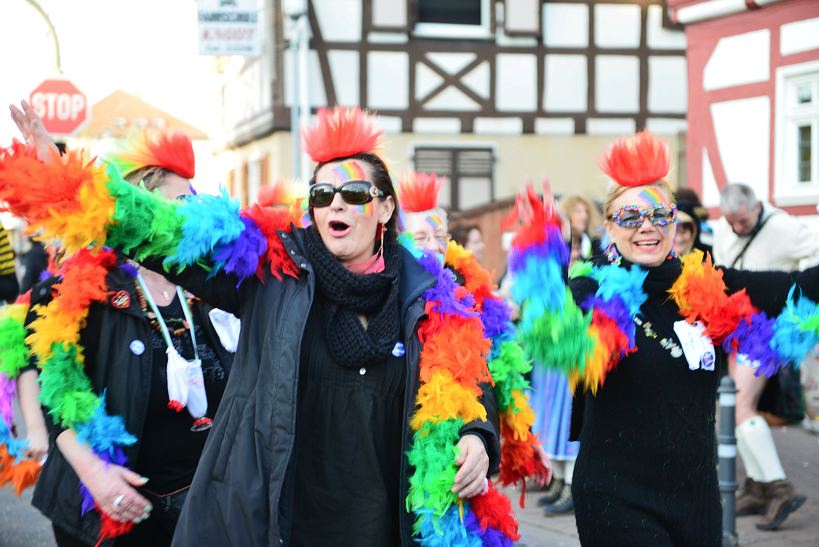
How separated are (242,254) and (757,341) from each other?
1924 millimetres

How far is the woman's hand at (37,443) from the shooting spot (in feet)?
14.4

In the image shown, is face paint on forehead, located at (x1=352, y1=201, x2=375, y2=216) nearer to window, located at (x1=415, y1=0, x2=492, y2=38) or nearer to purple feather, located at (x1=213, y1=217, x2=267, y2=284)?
purple feather, located at (x1=213, y1=217, x2=267, y2=284)

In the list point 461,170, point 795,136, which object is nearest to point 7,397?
point 795,136

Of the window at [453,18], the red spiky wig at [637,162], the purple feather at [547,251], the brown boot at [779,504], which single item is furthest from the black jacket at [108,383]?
the window at [453,18]

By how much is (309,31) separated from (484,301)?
1549cm

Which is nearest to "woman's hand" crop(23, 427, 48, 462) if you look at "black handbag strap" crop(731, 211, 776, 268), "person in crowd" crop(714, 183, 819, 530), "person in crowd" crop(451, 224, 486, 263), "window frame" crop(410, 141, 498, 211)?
"person in crowd" crop(714, 183, 819, 530)

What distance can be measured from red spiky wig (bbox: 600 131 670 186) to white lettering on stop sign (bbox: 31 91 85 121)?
8.47 m

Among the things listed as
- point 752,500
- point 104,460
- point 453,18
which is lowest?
point 752,500

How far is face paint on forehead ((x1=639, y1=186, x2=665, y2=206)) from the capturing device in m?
3.92

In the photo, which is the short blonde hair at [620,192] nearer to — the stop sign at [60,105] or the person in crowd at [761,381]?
the person in crowd at [761,381]

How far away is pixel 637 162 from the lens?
4.00 metres

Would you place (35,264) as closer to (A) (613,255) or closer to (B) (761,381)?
(B) (761,381)

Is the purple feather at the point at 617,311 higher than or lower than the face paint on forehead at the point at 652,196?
lower

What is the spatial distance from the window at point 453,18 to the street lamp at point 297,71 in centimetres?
226
